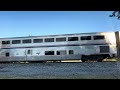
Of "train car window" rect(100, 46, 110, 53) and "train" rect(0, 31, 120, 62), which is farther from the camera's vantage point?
"train" rect(0, 31, 120, 62)

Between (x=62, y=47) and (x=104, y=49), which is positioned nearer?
(x=104, y=49)

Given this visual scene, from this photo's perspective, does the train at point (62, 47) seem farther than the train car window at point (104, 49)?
Yes

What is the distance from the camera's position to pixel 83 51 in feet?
105

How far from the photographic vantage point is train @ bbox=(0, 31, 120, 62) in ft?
103

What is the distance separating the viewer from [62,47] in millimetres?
32625

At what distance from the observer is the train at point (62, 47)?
31.5 meters

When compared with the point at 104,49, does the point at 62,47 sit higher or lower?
higher
